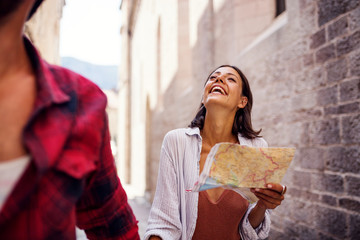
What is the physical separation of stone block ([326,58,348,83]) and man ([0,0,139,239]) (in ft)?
7.89

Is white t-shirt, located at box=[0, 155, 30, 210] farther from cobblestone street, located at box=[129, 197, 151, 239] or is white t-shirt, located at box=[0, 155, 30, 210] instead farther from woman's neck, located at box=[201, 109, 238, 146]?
cobblestone street, located at box=[129, 197, 151, 239]

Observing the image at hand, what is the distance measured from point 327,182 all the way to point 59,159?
266cm

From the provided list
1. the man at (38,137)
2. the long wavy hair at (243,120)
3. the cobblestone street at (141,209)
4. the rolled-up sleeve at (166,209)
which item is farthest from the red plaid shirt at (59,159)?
the cobblestone street at (141,209)

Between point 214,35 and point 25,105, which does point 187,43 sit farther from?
point 25,105

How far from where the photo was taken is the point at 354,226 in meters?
2.38

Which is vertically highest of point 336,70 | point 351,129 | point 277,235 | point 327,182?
point 336,70

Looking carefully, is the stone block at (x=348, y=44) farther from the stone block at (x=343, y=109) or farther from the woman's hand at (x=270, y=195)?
the woman's hand at (x=270, y=195)

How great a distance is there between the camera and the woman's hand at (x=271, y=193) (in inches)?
55.7

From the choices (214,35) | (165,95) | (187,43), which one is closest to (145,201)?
(165,95)

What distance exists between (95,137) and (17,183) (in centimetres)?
20

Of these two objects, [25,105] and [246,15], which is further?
[246,15]

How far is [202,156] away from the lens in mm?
1799

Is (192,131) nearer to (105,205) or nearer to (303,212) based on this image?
(105,205)

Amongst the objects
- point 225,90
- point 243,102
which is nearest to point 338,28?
point 243,102
